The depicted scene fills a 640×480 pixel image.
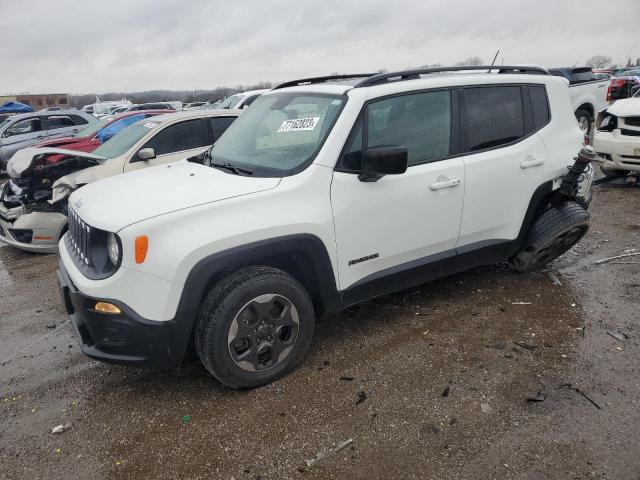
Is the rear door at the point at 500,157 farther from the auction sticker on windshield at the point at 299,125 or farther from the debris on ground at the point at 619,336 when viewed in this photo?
the auction sticker on windshield at the point at 299,125

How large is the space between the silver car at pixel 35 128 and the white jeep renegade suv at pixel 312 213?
1096 centimetres

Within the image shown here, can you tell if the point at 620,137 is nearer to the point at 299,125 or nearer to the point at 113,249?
the point at 299,125

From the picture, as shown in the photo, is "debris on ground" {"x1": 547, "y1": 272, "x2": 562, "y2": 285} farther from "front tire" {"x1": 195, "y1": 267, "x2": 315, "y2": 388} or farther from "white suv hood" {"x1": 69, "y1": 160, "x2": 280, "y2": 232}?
"white suv hood" {"x1": 69, "y1": 160, "x2": 280, "y2": 232}

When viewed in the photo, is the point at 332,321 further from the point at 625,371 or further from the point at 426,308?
the point at 625,371

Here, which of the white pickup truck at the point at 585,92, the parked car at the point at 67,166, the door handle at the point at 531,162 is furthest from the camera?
the white pickup truck at the point at 585,92

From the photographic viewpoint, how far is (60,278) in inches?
127

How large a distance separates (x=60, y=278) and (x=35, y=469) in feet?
3.91

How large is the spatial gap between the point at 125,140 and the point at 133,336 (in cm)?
483

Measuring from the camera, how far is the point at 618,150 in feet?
25.0

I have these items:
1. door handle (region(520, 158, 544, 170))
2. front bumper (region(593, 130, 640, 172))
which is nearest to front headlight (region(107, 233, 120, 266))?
door handle (region(520, 158, 544, 170))

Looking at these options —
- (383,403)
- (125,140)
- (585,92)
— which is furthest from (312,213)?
(585,92)

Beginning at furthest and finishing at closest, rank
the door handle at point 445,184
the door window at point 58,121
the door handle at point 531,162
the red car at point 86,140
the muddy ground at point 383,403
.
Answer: the door window at point 58,121 < the red car at point 86,140 < the door handle at point 531,162 < the door handle at point 445,184 < the muddy ground at point 383,403

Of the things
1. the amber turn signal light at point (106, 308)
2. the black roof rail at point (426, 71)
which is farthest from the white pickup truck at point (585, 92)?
the amber turn signal light at point (106, 308)

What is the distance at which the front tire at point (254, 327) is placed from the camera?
2750 mm
